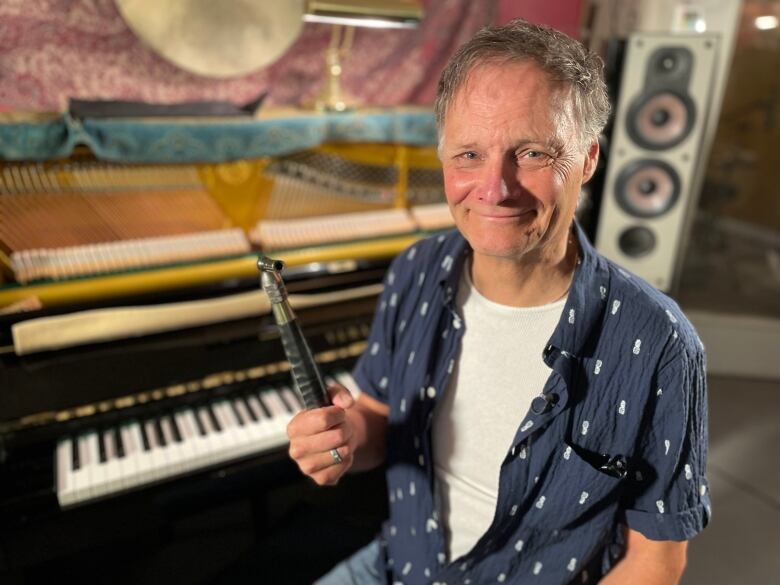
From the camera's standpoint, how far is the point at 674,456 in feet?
3.43

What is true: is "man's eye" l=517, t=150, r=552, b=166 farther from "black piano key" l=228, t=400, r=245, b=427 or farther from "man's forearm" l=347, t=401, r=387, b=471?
"black piano key" l=228, t=400, r=245, b=427

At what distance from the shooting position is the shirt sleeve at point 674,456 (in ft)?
3.38

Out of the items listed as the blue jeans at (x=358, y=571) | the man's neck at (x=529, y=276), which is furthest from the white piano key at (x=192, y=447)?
the man's neck at (x=529, y=276)

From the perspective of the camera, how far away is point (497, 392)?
3.86ft

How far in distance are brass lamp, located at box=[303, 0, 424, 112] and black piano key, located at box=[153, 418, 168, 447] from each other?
3.93 ft

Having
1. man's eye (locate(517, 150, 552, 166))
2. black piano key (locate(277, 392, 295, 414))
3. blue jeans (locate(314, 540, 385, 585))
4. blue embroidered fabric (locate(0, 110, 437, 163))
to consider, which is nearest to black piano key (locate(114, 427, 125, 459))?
black piano key (locate(277, 392, 295, 414))

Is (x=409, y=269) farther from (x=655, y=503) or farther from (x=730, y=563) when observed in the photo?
(x=730, y=563)

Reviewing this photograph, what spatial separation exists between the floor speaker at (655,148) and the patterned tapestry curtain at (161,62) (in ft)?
2.66

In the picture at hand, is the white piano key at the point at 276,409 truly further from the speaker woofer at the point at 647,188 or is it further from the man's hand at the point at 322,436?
the speaker woofer at the point at 647,188

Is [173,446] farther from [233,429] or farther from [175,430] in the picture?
[233,429]

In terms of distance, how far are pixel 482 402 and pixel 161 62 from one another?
5.84 feet

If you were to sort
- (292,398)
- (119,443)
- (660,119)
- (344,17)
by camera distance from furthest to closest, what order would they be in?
(660,119)
(344,17)
(292,398)
(119,443)

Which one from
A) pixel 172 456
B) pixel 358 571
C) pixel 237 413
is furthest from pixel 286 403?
pixel 358 571

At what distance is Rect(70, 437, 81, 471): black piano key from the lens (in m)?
1.54
